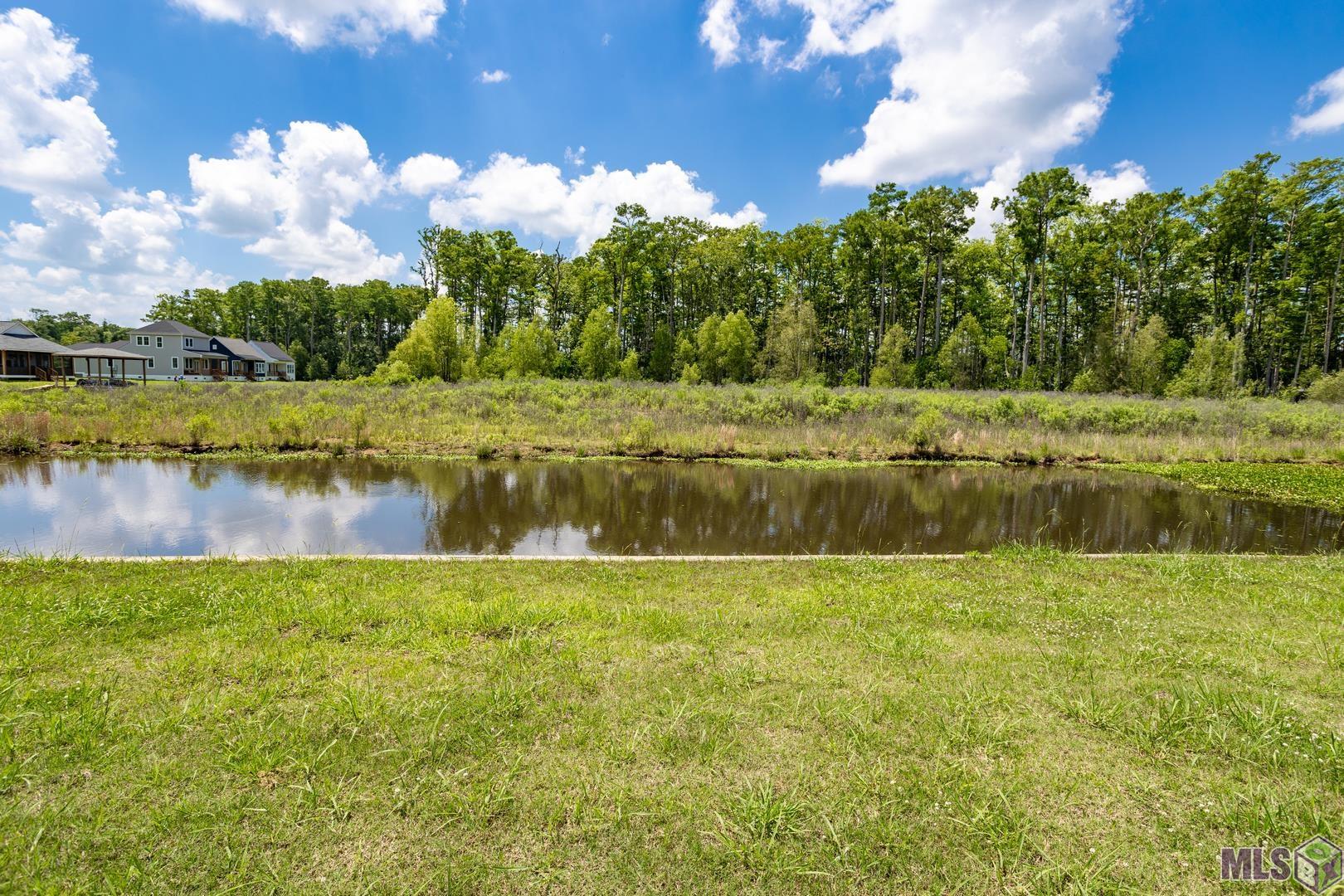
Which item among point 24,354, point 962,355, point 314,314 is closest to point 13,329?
point 24,354

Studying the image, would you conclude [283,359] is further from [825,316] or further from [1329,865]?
[1329,865]

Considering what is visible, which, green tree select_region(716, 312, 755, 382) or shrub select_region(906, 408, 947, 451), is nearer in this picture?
shrub select_region(906, 408, 947, 451)

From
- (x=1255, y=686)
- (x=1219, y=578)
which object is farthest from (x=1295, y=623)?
(x=1255, y=686)

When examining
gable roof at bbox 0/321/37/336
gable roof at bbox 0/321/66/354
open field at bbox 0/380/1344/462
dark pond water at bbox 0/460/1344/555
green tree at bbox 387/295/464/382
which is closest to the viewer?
dark pond water at bbox 0/460/1344/555

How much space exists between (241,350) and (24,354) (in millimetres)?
20270

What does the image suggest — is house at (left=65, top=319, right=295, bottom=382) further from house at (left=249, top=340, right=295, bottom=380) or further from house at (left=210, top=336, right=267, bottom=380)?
house at (left=249, top=340, right=295, bottom=380)

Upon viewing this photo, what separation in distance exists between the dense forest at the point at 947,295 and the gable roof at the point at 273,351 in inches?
911

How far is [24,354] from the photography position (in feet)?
152

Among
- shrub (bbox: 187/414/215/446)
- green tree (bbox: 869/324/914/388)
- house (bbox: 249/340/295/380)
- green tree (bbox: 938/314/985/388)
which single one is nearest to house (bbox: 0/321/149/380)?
house (bbox: 249/340/295/380)

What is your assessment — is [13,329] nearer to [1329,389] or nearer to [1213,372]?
[1213,372]

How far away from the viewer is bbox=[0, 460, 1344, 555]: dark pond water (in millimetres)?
8867

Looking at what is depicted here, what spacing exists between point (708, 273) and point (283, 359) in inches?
2042

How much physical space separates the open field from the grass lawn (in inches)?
524

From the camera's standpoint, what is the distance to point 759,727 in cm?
345
